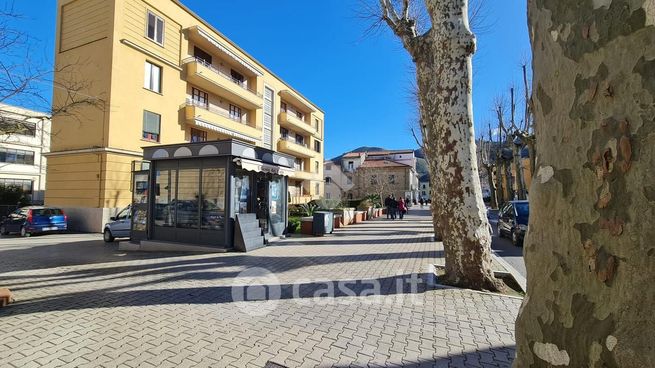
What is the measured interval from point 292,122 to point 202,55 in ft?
42.3

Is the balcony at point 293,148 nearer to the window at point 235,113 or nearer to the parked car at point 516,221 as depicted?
the window at point 235,113

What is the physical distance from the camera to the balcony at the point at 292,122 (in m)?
34.3

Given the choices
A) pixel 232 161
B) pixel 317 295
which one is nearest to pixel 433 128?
pixel 317 295

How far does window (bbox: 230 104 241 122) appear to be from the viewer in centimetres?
2778

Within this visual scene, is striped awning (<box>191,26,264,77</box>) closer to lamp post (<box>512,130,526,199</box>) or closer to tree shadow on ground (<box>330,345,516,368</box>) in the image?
lamp post (<box>512,130,526,199</box>)

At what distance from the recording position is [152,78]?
20109 millimetres

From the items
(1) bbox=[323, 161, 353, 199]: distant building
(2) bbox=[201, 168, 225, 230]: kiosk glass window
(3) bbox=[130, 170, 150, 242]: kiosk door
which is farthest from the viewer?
(1) bbox=[323, 161, 353, 199]: distant building

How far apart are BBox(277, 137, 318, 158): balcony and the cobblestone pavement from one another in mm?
26732

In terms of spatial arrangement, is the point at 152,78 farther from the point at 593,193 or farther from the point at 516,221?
the point at 593,193

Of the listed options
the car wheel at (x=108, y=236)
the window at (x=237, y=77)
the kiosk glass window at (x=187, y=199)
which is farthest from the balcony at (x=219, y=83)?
the kiosk glass window at (x=187, y=199)

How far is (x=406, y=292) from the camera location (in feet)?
18.8

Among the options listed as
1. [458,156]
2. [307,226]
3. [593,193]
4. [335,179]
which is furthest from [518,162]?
[335,179]

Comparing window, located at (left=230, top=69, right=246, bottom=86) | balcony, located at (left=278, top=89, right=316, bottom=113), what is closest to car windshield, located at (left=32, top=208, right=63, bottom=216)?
window, located at (left=230, top=69, right=246, bottom=86)

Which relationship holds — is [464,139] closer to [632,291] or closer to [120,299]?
[632,291]
